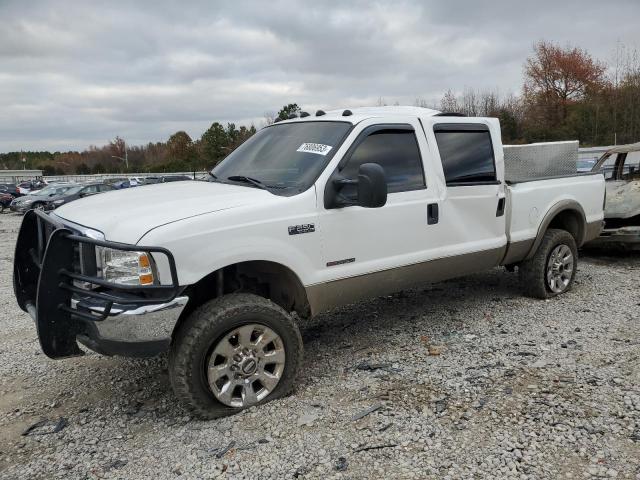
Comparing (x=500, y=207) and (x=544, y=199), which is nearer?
(x=500, y=207)

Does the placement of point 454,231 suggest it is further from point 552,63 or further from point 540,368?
point 552,63

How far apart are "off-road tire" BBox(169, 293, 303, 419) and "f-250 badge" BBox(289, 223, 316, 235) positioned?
0.51 metres

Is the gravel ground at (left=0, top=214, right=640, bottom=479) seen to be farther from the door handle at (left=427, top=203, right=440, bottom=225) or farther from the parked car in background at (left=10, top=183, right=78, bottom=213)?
the parked car in background at (left=10, top=183, right=78, bottom=213)

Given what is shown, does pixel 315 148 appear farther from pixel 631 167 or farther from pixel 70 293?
pixel 631 167

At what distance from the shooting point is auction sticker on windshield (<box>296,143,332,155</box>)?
12.9ft

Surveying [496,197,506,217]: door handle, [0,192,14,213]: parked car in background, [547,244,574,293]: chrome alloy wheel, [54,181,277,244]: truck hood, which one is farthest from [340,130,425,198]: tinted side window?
[0,192,14,213]: parked car in background

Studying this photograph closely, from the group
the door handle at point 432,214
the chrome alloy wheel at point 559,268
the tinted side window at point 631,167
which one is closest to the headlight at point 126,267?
the door handle at point 432,214

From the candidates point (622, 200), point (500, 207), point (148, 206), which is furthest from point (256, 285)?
point (622, 200)

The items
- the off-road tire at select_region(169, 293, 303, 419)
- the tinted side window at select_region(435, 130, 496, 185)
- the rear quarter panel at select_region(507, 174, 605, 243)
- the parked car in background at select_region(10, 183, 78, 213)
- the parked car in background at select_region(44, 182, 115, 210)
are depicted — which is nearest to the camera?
the off-road tire at select_region(169, 293, 303, 419)

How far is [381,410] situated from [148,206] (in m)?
2.05

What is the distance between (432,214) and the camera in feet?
14.4

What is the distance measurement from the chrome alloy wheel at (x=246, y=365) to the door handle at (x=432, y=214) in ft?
5.54

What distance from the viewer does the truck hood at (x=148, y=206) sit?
3.12 metres

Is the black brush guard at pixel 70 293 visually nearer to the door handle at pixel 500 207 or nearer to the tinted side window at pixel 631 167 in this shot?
the door handle at pixel 500 207
